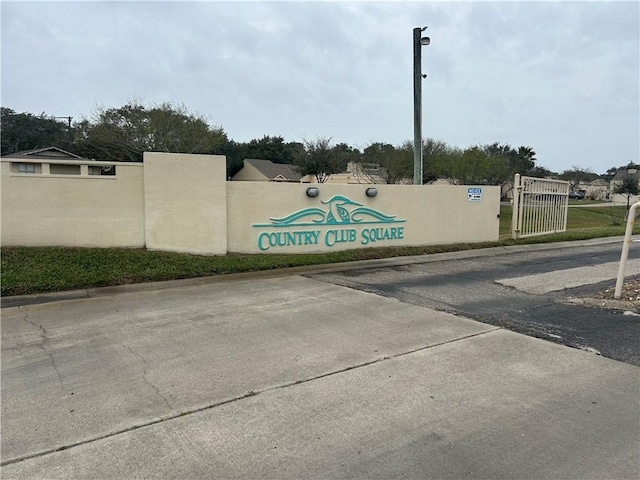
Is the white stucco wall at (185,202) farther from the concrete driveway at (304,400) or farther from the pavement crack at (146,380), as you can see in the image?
the pavement crack at (146,380)

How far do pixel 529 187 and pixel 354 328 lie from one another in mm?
12645

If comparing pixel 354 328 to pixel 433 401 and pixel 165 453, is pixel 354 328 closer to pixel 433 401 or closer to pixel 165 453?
pixel 433 401

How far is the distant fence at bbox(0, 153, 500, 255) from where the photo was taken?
29.4 ft

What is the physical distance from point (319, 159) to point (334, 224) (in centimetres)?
2244

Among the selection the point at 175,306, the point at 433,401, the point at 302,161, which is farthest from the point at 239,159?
the point at 433,401

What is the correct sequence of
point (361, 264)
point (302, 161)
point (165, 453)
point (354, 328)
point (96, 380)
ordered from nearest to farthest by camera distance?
point (165, 453), point (96, 380), point (354, 328), point (361, 264), point (302, 161)

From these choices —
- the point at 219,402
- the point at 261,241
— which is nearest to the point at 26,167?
the point at 261,241

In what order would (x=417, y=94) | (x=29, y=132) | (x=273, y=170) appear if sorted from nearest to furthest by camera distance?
(x=417, y=94) < (x=29, y=132) < (x=273, y=170)

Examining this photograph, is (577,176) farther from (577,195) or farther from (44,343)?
(44,343)

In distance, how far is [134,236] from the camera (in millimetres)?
9672

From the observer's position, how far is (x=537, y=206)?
16.4 meters

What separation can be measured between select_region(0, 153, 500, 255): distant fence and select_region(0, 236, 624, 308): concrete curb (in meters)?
1.40

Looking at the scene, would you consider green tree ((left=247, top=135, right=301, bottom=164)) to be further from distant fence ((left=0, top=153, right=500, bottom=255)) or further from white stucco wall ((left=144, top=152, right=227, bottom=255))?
white stucco wall ((left=144, top=152, right=227, bottom=255))

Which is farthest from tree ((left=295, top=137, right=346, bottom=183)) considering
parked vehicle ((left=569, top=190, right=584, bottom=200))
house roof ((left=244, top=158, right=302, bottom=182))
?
parked vehicle ((left=569, top=190, right=584, bottom=200))
